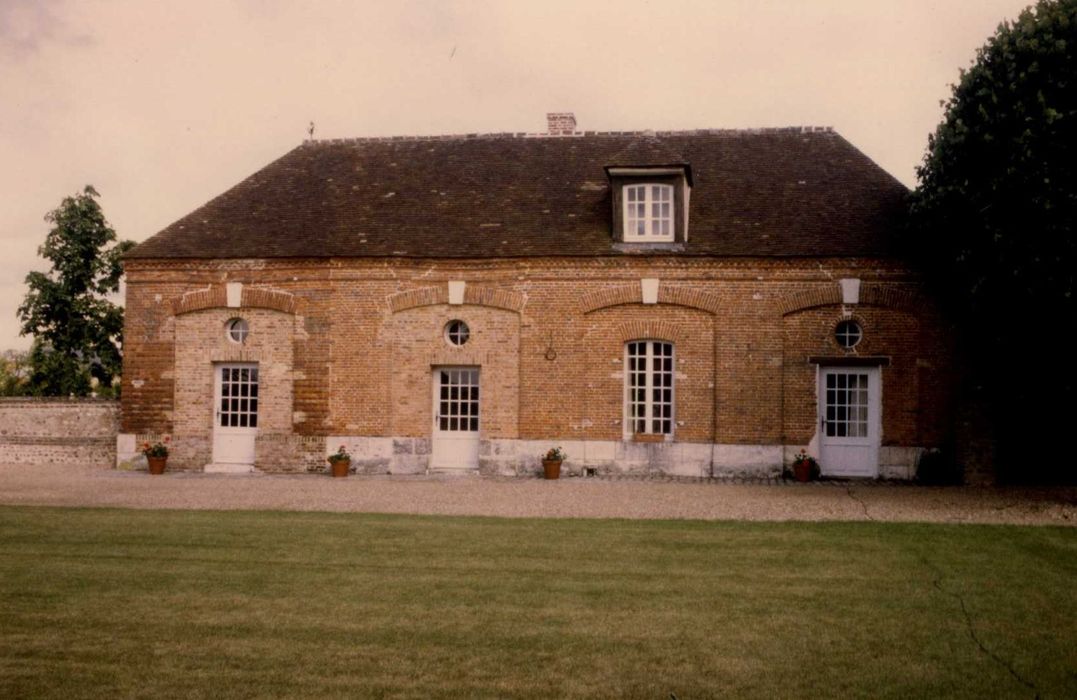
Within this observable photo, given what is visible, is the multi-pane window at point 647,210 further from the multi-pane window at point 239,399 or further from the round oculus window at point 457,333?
the multi-pane window at point 239,399

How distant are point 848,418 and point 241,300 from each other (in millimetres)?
12907

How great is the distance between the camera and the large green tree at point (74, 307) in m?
27.7

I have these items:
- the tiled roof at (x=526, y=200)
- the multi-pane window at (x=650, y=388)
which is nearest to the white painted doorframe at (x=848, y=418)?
the tiled roof at (x=526, y=200)

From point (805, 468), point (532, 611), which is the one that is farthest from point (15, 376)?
point (532, 611)

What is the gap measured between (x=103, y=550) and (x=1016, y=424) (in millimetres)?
16154

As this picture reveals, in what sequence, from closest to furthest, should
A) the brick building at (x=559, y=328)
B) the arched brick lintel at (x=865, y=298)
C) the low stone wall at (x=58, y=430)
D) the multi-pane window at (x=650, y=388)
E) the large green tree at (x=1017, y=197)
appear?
the large green tree at (x=1017, y=197) < the arched brick lintel at (x=865, y=298) < the brick building at (x=559, y=328) < the multi-pane window at (x=650, y=388) < the low stone wall at (x=58, y=430)

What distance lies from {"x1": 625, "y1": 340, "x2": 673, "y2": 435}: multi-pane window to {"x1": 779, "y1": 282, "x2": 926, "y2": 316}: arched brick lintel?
103 inches

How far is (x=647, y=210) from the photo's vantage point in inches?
792

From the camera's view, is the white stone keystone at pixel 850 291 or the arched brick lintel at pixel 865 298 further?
the white stone keystone at pixel 850 291

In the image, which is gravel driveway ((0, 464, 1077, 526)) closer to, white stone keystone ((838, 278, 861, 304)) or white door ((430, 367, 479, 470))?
white door ((430, 367, 479, 470))

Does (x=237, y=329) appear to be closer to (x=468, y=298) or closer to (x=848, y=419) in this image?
(x=468, y=298)

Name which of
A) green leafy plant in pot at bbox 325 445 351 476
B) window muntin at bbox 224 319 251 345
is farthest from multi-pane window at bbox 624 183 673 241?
window muntin at bbox 224 319 251 345

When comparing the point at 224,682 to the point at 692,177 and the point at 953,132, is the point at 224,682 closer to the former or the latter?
the point at 953,132

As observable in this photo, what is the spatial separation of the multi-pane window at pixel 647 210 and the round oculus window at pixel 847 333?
4.01 metres
